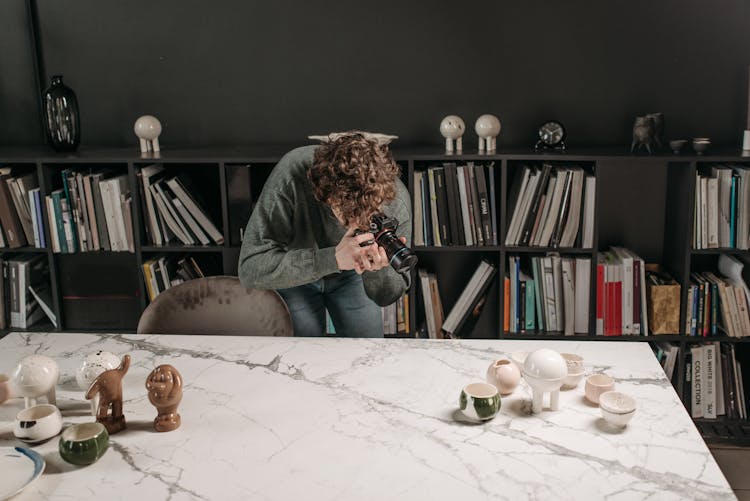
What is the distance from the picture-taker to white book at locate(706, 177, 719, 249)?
2.88 metres

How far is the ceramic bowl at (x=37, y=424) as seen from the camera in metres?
1.50

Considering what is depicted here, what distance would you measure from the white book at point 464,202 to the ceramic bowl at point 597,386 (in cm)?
141

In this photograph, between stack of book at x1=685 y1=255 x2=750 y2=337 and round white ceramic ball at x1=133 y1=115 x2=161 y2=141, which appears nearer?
stack of book at x1=685 y1=255 x2=750 y2=337

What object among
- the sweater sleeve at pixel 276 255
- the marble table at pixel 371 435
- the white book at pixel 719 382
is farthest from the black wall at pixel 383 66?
the marble table at pixel 371 435

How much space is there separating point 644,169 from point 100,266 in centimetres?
232

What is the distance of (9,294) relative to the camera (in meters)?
3.25

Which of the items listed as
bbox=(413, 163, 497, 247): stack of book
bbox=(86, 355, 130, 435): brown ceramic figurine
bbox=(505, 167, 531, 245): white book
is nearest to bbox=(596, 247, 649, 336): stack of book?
bbox=(505, 167, 531, 245): white book

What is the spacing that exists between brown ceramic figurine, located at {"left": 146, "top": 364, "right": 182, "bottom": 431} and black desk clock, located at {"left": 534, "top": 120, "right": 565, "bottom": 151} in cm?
196

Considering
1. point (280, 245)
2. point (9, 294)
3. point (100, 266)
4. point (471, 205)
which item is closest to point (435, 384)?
point (280, 245)

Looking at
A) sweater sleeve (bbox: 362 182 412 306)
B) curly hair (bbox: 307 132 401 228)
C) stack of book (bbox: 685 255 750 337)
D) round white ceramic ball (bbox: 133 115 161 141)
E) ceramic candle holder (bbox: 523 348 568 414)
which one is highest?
round white ceramic ball (bbox: 133 115 161 141)

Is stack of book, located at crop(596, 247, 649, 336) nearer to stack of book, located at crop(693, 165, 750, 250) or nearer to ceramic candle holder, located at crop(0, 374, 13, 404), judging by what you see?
stack of book, located at crop(693, 165, 750, 250)

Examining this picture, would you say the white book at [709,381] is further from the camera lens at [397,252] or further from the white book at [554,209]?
the camera lens at [397,252]

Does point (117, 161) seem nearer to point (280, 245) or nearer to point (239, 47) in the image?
point (239, 47)

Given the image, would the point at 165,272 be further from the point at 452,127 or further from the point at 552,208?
the point at 552,208
